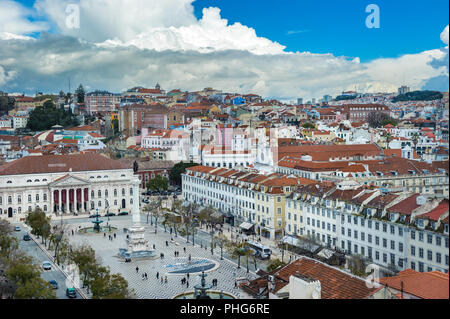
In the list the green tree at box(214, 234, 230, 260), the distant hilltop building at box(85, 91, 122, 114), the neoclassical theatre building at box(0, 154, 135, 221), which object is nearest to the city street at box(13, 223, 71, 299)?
the neoclassical theatre building at box(0, 154, 135, 221)

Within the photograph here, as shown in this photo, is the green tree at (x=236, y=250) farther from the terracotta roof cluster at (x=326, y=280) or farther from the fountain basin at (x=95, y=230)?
the fountain basin at (x=95, y=230)

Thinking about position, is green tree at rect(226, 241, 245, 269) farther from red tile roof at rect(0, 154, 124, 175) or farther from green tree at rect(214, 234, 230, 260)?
red tile roof at rect(0, 154, 124, 175)

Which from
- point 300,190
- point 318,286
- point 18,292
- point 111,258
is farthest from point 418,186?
point 18,292

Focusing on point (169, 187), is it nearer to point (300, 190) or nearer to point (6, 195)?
point (6, 195)

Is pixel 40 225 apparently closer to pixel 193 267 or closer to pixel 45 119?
pixel 193 267

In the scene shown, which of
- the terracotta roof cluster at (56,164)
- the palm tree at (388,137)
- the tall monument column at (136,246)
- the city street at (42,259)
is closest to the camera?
the city street at (42,259)

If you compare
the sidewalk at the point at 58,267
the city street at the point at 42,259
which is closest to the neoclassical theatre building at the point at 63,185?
the city street at the point at 42,259

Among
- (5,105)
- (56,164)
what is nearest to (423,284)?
(56,164)
